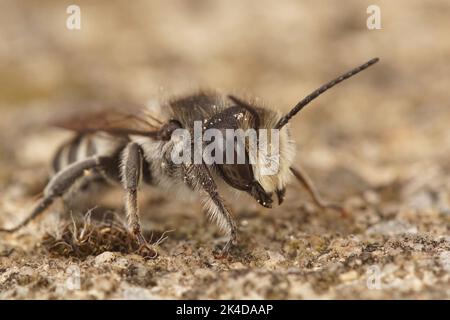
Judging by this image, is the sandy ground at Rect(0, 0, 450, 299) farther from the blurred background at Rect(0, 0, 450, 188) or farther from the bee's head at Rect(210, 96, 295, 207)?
the bee's head at Rect(210, 96, 295, 207)

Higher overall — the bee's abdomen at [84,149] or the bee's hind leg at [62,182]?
the bee's abdomen at [84,149]

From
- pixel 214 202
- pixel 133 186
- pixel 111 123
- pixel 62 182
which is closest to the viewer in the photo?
pixel 214 202

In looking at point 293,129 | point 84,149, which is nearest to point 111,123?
point 84,149

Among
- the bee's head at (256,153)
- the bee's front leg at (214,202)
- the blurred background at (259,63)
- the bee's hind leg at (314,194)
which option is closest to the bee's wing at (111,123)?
the bee's front leg at (214,202)

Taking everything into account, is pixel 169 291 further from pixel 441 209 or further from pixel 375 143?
pixel 375 143

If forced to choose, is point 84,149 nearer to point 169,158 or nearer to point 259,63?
point 169,158

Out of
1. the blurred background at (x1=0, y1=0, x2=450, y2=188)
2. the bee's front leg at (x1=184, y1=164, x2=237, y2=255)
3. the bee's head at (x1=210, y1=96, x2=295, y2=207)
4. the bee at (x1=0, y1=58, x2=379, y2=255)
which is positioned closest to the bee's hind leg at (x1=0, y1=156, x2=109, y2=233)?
the bee at (x1=0, y1=58, x2=379, y2=255)

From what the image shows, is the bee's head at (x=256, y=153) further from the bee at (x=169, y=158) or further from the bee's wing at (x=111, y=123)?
the bee's wing at (x=111, y=123)
